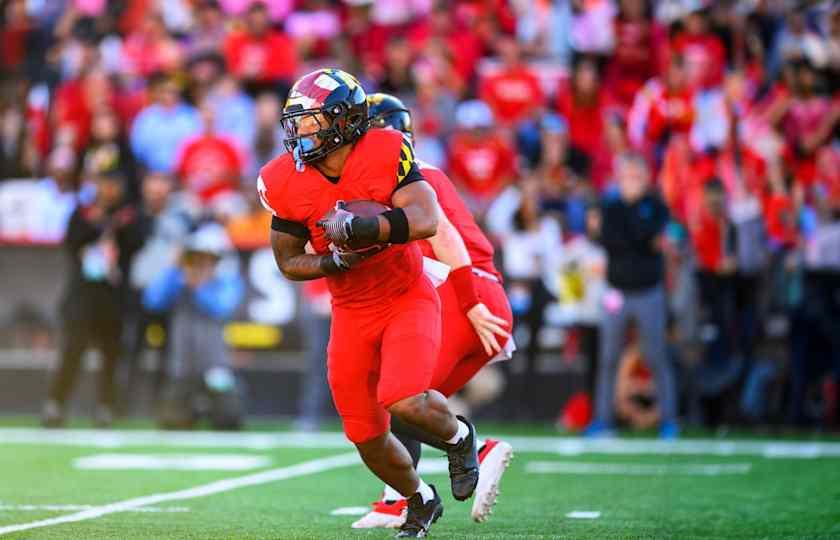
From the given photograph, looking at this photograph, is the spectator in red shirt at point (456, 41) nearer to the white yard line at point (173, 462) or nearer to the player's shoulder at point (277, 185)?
the white yard line at point (173, 462)

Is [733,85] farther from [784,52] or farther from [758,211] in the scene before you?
[758,211]

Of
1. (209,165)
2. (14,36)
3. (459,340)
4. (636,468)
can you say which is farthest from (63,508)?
(14,36)

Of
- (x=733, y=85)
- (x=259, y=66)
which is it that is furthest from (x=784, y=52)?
(x=259, y=66)

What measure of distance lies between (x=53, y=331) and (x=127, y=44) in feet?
13.6

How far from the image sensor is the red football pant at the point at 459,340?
6664 mm

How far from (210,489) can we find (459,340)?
247 centimetres

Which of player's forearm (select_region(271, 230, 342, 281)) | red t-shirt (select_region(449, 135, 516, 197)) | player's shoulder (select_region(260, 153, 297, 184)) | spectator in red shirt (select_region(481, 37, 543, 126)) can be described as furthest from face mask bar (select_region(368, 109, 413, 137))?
spectator in red shirt (select_region(481, 37, 543, 126))

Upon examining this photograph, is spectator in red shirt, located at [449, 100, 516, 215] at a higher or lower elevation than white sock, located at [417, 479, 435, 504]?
higher

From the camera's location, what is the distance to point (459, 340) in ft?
21.9

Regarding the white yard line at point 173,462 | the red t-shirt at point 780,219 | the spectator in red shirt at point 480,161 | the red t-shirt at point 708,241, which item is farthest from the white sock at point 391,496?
the spectator in red shirt at point 480,161

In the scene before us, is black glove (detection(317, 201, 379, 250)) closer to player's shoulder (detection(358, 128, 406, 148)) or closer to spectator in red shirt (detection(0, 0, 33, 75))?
player's shoulder (detection(358, 128, 406, 148))

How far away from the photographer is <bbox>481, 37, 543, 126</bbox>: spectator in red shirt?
50.9 ft

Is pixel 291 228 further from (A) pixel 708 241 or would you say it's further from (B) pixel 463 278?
(A) pixel 708 241

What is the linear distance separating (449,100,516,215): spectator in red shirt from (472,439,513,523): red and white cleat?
7.73m
